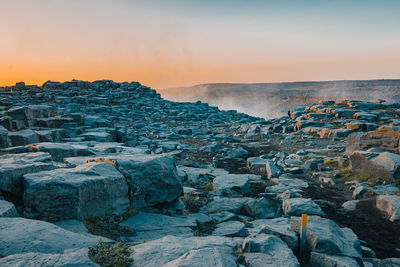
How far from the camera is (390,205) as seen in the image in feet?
21.5

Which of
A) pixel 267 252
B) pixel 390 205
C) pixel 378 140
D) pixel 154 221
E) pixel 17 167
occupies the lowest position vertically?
pixel 390 205

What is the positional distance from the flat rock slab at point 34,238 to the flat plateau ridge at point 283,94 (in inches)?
2545

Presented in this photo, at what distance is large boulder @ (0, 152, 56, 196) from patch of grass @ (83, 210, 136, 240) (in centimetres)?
143

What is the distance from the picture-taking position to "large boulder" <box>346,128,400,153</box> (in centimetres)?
985

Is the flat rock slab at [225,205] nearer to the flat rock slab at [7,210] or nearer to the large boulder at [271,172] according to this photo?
the large boulder at [271,172]

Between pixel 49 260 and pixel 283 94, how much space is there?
293ft

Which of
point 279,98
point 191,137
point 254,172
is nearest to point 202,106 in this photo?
point 191,137

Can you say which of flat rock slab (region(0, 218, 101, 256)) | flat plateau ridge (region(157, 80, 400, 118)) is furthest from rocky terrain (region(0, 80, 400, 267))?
flat plateau ridge (region(157, 80, 400, 118))

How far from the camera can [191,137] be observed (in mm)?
18531

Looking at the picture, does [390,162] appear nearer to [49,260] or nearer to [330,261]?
[330,261]

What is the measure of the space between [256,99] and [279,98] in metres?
8.55

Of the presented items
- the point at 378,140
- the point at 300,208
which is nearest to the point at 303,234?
the point at 300,208

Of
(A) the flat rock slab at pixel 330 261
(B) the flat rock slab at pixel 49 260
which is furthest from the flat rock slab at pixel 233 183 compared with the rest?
(B) the flat rock slab at pixel 49 260

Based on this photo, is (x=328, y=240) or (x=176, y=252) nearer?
(x=176, y=252)
